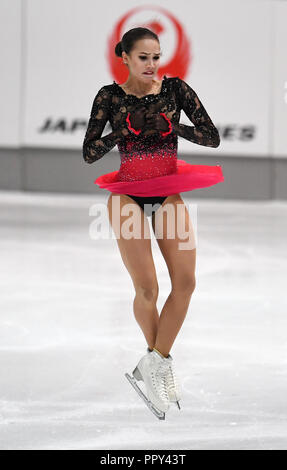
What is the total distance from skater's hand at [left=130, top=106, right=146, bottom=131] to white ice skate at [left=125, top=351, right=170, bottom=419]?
893mm

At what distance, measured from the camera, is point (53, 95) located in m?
12.2

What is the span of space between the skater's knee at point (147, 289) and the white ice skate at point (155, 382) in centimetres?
22

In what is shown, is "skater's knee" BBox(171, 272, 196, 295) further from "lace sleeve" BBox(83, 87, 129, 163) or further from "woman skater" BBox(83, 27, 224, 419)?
"lace sleeve" BBox(83, 87, 129, 163)

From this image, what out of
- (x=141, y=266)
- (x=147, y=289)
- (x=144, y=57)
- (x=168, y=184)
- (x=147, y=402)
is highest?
(x=144, y=57)

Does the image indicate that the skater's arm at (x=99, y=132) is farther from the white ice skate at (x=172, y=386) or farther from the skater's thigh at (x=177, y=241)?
the white ice skate at (x=172, y=386)

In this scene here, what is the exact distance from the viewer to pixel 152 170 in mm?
2932

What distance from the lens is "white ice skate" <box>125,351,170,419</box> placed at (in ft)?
9.69

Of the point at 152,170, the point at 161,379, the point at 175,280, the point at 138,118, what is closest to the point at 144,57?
the point at 138,118

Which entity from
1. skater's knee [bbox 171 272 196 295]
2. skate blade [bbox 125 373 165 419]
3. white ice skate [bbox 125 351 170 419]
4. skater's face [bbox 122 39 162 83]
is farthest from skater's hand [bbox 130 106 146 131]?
skate blade [bbox 125 373 165 419]

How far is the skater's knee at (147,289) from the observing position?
298 cm

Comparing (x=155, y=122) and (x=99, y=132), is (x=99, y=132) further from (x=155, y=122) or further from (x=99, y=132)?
(x=155, y=122)

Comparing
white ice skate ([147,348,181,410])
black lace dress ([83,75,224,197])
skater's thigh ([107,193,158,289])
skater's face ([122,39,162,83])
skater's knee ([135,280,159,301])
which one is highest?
skater's face ([122,39,162,83])
